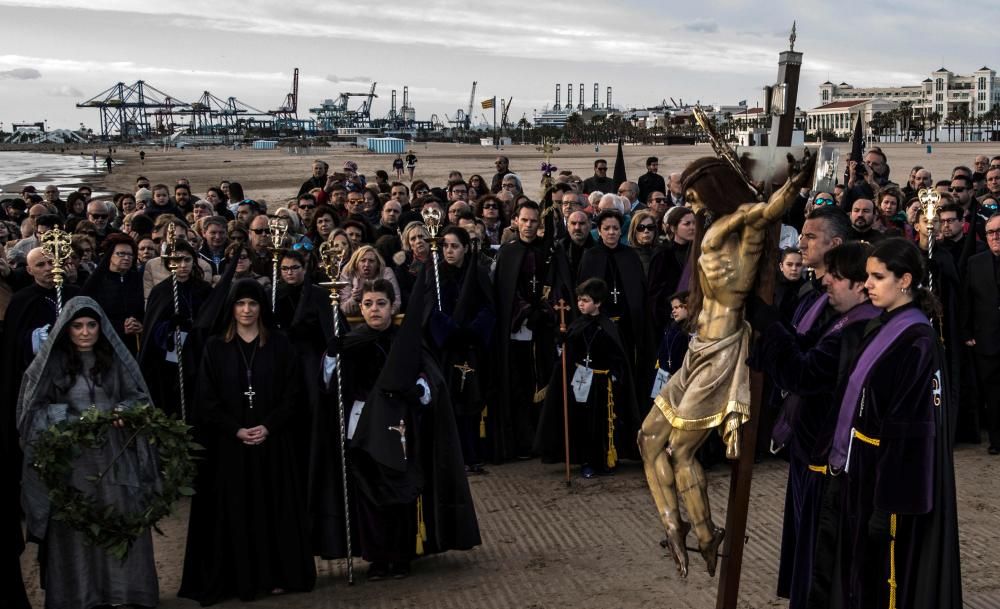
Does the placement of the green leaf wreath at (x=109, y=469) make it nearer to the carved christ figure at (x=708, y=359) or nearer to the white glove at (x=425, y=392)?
the white glove at (x=425, y=392)

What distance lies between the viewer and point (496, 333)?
10.2 meters

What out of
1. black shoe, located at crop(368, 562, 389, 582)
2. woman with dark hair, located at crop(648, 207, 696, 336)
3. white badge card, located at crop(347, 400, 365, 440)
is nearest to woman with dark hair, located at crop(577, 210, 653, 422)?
woman with dark hair, located at crop(648, 207, 696, 336)

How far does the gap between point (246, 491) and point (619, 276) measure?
4.42 m

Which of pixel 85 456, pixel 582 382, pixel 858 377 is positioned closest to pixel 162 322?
pixel 85 456

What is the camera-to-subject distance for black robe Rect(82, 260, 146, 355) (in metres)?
9.46

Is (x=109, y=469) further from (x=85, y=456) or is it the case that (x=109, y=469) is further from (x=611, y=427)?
(x=611, y=427)

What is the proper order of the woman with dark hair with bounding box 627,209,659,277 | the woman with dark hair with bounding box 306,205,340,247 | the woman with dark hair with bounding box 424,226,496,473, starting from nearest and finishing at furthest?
1. the woman with dark hair with bounding box 424,226,496,473
2. the woman with dark hair with bounding box 627,209,659,277
3. the woman with dark hair with bounding box 306,205,340,247

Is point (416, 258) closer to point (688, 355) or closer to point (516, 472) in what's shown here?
point (516, 472)

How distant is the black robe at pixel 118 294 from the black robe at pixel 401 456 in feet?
11.7

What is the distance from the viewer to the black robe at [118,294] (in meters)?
9.46

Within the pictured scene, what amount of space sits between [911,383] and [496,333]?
582 cm

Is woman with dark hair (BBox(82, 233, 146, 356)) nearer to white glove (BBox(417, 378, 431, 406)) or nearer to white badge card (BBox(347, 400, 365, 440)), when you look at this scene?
white badge card (BBox(347, 400, 365, 440))

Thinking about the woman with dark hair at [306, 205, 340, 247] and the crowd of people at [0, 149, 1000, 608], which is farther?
the woman with dark hair at [306, 205, 340, 247]

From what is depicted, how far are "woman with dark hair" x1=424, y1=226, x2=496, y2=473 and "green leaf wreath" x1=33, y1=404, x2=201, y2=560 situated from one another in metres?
2.93
